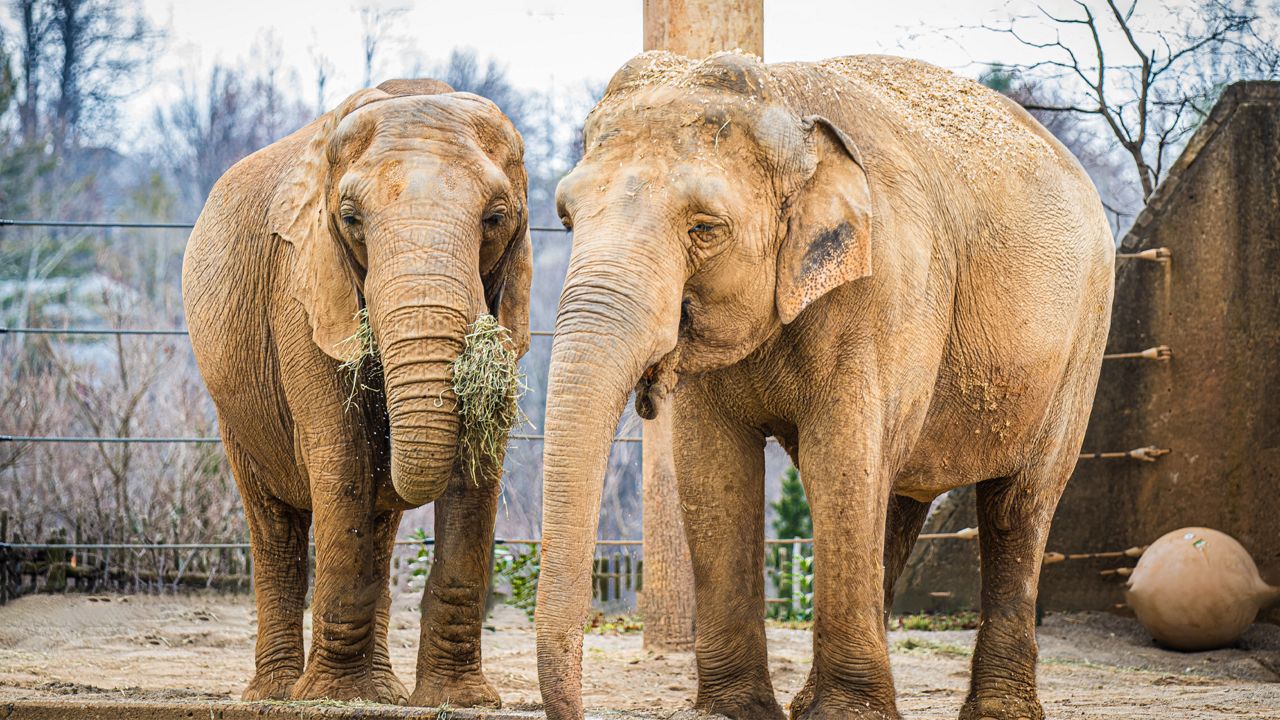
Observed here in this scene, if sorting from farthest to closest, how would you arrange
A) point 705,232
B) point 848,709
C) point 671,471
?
point 671,471 → point 848,709 → point 705,232

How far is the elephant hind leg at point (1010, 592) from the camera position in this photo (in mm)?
5887

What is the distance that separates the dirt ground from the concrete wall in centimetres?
57

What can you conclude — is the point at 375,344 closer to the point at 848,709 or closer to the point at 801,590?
the point at 848,709

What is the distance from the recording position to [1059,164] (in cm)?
612

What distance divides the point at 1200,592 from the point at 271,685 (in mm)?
5033

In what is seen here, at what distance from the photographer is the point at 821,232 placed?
4637mm

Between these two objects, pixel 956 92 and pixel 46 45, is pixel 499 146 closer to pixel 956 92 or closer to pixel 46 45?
pixel 956 92

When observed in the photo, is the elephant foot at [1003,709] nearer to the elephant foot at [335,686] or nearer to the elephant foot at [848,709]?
the elephant foot at [848,709]

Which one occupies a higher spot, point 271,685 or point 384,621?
point 384,621

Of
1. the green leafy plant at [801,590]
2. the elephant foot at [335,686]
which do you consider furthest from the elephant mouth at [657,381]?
the green leafy plant at [801,590]

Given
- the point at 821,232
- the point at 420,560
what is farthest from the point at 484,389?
the point at 420,560

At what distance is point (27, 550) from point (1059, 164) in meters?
7.41

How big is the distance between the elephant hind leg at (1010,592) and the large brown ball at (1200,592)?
7.89 ft

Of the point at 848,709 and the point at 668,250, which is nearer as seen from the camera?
the point at 668,250
